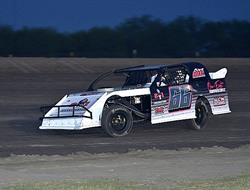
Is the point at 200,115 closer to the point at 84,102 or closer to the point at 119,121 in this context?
the point at 119,121

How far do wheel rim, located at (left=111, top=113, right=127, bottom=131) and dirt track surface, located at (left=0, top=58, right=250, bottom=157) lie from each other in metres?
0.28

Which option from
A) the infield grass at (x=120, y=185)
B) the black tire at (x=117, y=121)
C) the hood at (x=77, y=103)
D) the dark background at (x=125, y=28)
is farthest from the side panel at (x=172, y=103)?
the dark background at (x=125, y=28)

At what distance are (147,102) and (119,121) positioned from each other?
3.47 ft

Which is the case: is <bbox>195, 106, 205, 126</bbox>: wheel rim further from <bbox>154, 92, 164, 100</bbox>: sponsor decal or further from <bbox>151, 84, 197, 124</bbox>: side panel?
<bbox>154, 92, 164, 100</bbox>: sponsor decal

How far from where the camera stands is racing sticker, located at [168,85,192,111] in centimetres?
2105

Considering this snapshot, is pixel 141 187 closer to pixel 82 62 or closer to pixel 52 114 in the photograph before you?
pixel 52 114

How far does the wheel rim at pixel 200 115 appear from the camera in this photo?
2170cm

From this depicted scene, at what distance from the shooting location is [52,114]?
2044 centimetres

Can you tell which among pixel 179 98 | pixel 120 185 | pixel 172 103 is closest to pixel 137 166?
pixel 120 185

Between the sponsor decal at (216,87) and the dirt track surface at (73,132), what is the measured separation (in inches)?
34.4

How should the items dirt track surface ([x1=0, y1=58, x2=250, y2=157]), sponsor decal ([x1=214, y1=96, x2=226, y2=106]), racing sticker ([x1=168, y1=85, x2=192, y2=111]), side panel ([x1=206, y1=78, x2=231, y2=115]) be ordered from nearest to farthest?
dirt track surface ([x1=0, y1=58, x2=250, y2=157])
racing sticker ([x1=168, y1=85, x2=192, y2=111])
side panel ([x1=206, y1=78, x2=231, y2=115])
sponsor decal ([x1=214, y1=96, x2=226, y2=106])

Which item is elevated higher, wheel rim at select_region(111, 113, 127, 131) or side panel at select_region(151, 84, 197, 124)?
side panel at select_region(151, 84, 197, 124)

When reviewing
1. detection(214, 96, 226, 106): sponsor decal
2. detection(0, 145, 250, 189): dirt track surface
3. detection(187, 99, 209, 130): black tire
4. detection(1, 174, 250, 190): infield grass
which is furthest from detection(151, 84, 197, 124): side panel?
detection(1, 174, 250, 190): infield grass

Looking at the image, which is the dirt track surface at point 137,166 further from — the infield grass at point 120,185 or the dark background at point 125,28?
the dark background at point 125,28
